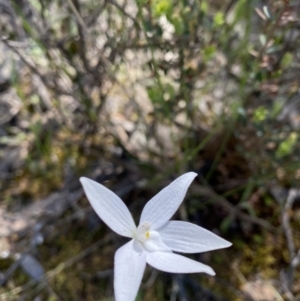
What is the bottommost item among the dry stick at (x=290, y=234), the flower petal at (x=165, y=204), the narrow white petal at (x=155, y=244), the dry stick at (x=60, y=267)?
the dry stick at (x=290, y=234)

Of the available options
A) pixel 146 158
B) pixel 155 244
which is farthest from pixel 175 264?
pixel 146 158

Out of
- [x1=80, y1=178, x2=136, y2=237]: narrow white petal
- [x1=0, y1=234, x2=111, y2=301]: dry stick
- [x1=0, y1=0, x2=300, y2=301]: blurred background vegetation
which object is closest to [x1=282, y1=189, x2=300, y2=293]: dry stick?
[x1=0, y1=0, x2=300, y2=301]: blurred background vegetation

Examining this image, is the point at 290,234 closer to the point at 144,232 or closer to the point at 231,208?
the point at 231,208

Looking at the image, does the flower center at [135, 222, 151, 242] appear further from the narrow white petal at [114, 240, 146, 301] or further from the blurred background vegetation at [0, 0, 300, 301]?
the blurred background vegetation at [0, 0, 300, 301]

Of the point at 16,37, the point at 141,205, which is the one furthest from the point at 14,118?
the point at 141,205

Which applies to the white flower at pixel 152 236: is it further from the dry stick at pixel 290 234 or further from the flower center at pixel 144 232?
the dry stick at pixel 290 234

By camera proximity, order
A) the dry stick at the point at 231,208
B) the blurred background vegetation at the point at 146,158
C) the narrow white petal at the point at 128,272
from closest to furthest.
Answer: the narrow white petal at the point at 128,272
the blurred background vegetation at the point at 146,158
the dry stick at the point at 231,208

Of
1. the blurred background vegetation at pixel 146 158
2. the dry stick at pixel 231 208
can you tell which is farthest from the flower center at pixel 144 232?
the dry stick at pixel 231 208
